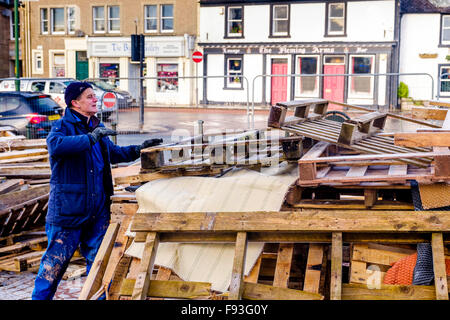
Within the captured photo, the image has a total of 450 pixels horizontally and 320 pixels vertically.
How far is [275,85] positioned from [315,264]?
2846 cm

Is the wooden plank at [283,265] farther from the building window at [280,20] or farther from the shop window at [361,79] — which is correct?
the building window at [280,20]

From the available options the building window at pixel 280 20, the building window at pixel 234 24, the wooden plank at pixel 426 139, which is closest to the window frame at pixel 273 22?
the building window at pixel 280 20

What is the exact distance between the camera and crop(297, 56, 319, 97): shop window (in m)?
31.8

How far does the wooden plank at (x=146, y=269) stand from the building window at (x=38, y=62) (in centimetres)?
3644

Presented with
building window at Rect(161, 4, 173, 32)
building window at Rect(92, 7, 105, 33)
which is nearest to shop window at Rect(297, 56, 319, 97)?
building window at Rect(161, 4, 173, 32)

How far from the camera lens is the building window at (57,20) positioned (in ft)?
125

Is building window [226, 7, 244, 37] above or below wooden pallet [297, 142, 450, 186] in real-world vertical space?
above

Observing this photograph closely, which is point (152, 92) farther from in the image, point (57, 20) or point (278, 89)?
point (57, 20)

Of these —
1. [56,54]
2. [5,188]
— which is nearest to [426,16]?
[56,54]

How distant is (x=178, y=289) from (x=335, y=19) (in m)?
30.0

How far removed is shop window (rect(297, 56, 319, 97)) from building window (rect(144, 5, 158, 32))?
351 inches

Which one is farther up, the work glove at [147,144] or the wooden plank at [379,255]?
the work glove at [147,144]

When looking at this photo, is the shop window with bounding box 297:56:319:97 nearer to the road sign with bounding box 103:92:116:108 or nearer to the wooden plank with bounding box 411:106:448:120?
the road sign with bounding box 103:92:116:108

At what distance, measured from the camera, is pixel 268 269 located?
4625 mm
